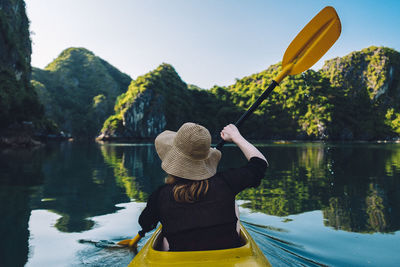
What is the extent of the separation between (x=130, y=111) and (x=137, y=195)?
77.9m

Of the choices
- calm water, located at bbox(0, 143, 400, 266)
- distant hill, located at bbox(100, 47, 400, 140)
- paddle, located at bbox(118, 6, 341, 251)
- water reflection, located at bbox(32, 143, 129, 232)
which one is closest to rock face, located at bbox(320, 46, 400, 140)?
distant hill, located at bbox(100, 47, 400, 140)

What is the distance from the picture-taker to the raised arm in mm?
1699

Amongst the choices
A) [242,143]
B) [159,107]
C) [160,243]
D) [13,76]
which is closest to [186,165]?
[242,143]

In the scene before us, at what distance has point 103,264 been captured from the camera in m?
A: 3.17

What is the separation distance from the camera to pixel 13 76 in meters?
35.2

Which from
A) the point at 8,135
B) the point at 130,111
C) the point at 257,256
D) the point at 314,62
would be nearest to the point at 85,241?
the point at 257,256

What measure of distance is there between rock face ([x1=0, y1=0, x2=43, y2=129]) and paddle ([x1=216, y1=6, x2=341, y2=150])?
110ft

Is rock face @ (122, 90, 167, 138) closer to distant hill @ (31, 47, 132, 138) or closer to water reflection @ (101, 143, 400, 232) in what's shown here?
distant hill @ (31, 47, 132, 138)

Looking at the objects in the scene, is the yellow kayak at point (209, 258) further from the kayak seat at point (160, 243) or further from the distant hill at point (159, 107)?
the distant hill at point (159, 107)

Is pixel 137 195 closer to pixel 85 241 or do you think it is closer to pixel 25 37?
pixel 85 241

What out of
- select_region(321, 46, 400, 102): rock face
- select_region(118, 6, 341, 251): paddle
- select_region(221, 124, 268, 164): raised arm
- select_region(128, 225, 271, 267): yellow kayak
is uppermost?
select_region(321, 46, 400, 102): rock face

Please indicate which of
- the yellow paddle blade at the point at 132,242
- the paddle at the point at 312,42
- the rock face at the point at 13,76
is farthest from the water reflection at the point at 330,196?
the rock face at the point at 13,76

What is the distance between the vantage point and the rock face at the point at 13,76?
29703 millimetres

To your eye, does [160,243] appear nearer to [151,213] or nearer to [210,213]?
[151,213]
